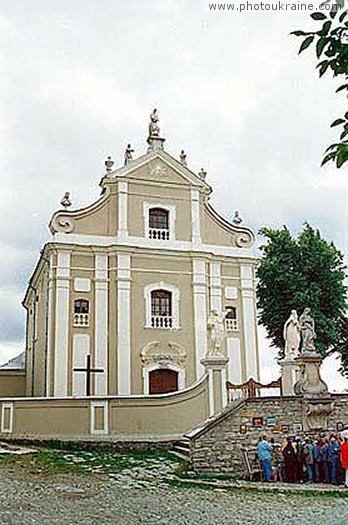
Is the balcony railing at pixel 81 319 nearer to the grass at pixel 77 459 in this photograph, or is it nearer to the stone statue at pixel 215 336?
the stone statue at pixel 215 336

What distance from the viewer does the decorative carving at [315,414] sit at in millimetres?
15039

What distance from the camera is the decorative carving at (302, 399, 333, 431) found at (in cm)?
1504

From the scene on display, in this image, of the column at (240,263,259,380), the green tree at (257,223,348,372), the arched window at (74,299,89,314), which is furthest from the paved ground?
the green tree at (257,223,348,372)

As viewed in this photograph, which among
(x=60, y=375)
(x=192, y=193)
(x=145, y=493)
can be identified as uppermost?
(x=192, y=193)

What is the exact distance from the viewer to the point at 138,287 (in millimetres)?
22516

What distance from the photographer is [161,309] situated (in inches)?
896

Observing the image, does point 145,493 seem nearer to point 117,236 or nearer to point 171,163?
point 117,236

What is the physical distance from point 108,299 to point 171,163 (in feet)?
19.9

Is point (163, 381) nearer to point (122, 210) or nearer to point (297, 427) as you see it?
point (122, 210)

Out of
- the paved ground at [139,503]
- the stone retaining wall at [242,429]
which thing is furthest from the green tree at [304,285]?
the paved ground at [139,503]

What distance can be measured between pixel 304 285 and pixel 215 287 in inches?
196

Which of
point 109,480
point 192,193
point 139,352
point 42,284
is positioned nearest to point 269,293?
point 192,193

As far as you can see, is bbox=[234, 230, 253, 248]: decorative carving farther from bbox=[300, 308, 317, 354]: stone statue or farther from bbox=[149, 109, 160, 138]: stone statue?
bbox=[300, 308, 317, 354]: stone statue

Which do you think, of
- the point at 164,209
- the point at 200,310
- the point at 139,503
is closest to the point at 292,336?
the point at 200,310
